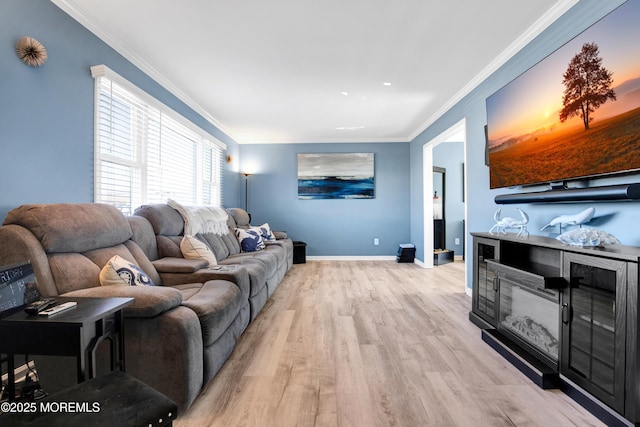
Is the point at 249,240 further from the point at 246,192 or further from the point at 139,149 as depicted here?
the point at 246,192

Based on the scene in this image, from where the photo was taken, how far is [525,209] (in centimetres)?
261

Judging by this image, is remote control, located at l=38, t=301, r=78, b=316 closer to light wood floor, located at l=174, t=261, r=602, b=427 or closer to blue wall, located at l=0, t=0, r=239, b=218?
light wood floor, located at l=174, t=261, r=602, b=427

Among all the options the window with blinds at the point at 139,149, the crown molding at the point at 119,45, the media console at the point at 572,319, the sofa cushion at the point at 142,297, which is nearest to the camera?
the media console at the point at 572,319

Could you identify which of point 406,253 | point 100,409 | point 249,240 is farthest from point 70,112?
point 406,253

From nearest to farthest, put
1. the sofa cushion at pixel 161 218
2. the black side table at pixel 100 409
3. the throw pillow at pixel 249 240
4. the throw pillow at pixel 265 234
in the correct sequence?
the black side table at pixel 100 409 < the sofa cushion at pixel 161 218 < the throw pillow at pixel 249 240 < the throw pillow at pixel 265 234

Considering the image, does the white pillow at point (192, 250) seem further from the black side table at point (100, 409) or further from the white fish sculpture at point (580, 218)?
the white fish sculpture at point (580, 218)

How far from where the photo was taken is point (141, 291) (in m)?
1.53

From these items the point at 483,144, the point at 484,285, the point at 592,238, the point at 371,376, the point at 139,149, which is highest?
the point at 483,144

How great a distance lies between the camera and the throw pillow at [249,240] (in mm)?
4324

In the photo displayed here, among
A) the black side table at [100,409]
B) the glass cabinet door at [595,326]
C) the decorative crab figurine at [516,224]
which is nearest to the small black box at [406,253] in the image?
the decorative crab figurine at [516,224]

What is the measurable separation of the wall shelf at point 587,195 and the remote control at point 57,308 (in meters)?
2.67

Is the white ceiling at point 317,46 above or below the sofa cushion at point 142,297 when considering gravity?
above

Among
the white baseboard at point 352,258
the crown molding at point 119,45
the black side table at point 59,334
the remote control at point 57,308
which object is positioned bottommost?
the white baseboard at point 352,258

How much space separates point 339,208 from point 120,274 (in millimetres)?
4751
